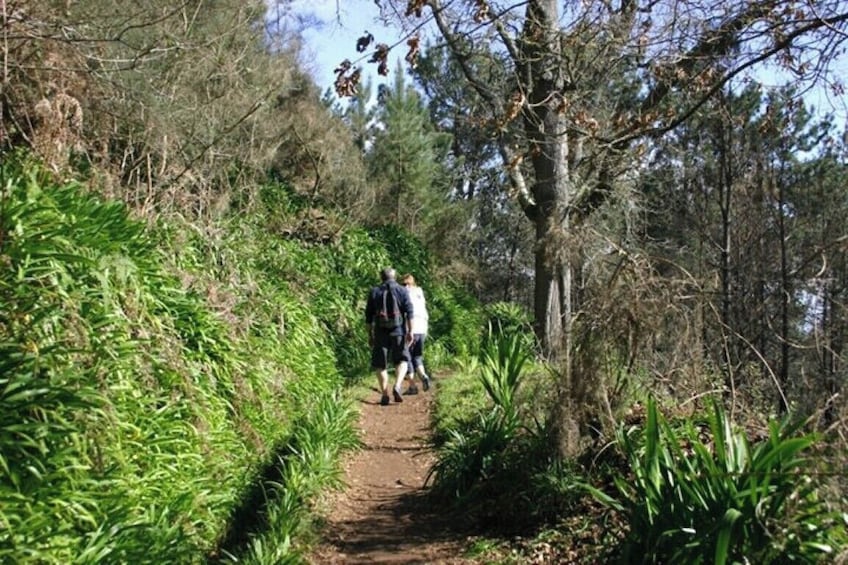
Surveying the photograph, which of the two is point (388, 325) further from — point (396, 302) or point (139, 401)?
point (139, 401)

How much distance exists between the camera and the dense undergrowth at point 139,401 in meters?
4.00

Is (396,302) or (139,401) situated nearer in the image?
(139,401)

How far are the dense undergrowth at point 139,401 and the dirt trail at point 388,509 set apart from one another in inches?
10.9

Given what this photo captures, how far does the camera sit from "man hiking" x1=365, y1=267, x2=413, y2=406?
992 cm

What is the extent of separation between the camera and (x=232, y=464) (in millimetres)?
6207

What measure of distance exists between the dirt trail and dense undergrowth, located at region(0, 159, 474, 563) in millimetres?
277

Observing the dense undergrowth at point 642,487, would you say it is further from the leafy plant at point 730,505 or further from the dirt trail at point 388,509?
the dirt trail at point 388,509

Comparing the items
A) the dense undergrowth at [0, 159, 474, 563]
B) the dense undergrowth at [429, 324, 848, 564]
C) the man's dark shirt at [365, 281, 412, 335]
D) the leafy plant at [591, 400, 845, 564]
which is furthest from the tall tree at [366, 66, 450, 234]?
the leafy plant at [591, 400, 845, 564]

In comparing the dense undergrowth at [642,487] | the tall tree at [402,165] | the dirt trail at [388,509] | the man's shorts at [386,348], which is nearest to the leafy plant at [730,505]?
the dense undergrowth at [642,487]

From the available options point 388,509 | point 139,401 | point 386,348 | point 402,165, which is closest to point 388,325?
point 386,348

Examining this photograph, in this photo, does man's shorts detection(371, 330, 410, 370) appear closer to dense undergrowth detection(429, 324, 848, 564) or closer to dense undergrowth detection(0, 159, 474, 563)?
dense undergrowth detection(0, 159, 474, 563)

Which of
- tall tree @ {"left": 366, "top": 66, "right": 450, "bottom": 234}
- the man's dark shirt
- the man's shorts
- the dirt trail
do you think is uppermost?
tall tree @ {"left": 366, "top": 66, "right": 450, "bottom": 234}

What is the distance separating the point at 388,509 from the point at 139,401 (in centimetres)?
252

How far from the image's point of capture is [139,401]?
5.14m
